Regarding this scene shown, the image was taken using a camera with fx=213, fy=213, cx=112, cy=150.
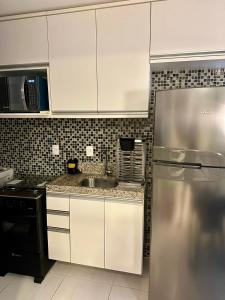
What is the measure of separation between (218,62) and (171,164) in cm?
93

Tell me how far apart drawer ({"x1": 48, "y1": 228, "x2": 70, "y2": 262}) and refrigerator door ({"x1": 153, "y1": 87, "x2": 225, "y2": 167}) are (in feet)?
3.70

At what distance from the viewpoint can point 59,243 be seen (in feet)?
6.25

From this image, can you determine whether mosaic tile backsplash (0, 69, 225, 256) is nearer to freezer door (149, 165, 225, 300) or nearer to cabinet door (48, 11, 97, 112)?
cabinet door (48, 11, 97, 112)

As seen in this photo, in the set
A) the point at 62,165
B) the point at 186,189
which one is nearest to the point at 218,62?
the point at 186,189

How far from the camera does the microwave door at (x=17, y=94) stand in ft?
6.01

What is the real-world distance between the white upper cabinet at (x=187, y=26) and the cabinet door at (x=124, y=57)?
0.27 ft

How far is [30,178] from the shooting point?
227 centimetres

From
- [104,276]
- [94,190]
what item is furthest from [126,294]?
[94,190]

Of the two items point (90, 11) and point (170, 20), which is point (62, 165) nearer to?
point (90, 11)

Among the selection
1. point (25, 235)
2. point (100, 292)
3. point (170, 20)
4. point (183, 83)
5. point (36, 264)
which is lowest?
point (100, 292)

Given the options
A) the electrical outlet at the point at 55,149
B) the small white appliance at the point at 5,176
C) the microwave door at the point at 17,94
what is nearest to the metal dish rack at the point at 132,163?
the electrical outlet at the point at 55,149

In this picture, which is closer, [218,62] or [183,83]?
[218,62]

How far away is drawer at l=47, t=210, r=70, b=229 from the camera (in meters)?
1.85

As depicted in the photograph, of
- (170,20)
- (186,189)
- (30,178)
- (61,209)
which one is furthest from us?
(30,178)
